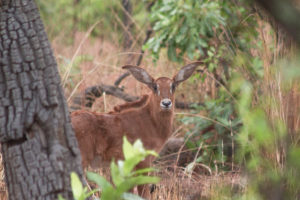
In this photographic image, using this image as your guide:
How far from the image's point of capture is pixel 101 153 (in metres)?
5.12

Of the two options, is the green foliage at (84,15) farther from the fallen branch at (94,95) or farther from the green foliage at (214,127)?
the green foliage at (214,127)

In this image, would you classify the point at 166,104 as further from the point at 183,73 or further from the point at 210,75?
the point at 210,75

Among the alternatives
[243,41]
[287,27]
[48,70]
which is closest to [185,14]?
[243,41]

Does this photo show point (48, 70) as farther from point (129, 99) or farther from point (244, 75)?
point (129, 99)

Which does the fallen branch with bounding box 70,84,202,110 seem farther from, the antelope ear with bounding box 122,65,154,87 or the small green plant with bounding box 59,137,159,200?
the small green plant with bounding box 59,137,159,200

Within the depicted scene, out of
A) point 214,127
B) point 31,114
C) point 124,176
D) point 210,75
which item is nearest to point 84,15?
point 210,75

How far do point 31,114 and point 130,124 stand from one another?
2.67 m

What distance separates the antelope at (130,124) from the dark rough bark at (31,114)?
6.73 ft

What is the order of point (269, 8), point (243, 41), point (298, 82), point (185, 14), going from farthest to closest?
point (243, 41), point (185, 14), point (298, 82), point (269, 8)

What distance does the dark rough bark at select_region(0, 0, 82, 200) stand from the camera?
280 cm

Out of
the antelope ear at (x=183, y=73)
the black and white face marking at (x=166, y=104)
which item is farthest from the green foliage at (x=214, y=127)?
the black and white face marking at (x=166, y=104)

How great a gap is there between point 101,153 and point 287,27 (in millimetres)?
4275

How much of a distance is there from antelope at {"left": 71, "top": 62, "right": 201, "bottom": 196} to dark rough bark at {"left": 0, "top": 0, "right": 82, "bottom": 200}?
205 centimetres

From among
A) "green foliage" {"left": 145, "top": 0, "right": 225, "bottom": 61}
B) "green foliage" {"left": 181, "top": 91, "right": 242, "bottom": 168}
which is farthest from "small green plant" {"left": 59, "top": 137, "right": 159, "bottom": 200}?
"green foliage" {"left": 145, "top": 0, "right": 225, "bottom": 61}
